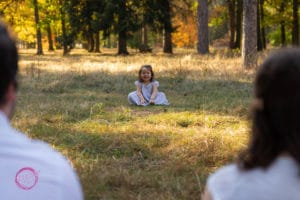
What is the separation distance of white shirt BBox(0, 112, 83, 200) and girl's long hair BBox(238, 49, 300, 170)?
0.69 meters

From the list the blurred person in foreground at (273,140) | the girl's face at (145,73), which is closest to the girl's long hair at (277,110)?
the blurred person in foreground at (273,140)

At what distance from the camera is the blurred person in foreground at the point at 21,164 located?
1.68 metres

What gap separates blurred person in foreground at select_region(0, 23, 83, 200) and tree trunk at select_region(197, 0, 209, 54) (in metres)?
24.7

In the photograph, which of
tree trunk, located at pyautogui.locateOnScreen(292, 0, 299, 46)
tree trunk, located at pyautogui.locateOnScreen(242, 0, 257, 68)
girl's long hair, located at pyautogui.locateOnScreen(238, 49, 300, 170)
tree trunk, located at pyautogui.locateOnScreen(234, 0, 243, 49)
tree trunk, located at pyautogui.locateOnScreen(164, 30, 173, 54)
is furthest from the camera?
tree trunk, located at pyautogui.locateOnScreen(164, 30, 173, 54)

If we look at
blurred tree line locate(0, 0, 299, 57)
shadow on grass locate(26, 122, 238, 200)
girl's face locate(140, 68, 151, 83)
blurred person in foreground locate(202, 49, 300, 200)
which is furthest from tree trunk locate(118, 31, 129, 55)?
blurred person in foreground locate(202, 49, 300, 200)

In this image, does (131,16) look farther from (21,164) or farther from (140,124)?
(21,164)

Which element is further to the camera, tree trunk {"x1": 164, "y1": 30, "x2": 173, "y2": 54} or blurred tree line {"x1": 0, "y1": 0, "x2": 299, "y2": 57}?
tree trunk {"x1": 164, "y1": 30, "x2": 173, "y2": 54}

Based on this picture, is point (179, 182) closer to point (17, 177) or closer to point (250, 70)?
point (17, 177)

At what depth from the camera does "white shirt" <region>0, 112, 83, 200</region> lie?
177cm

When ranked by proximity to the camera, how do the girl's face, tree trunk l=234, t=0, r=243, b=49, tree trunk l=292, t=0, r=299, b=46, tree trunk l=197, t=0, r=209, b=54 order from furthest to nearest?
1. tree trunk l=234, t=0, r=243, b=49
2. tree trunk l=292, t=0, r=299, b=46
3. tree trunk l=197, t=0, r=209, b=54
4. the girl's face

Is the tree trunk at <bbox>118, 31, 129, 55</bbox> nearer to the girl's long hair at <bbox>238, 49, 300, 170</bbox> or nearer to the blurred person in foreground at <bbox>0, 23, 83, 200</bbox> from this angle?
the blurred person in foreground at <bbox>0, 23, 83, 200</bbox>

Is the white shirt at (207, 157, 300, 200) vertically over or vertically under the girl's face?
under

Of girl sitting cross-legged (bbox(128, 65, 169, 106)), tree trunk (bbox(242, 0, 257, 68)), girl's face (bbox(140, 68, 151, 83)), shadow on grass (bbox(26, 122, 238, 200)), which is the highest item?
tree trunk (bbox(242, 0, 257, 68))

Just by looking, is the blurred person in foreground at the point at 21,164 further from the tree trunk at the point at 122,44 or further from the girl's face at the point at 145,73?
the tree trunk at the point at 122,44
